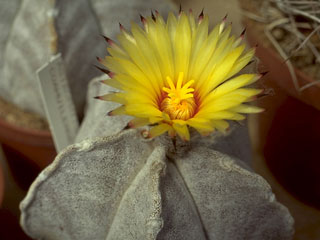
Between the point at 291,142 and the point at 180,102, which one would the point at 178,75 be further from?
the point at 291,142

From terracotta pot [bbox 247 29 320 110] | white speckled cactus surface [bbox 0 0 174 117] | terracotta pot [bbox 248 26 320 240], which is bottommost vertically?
terracotta pot [bbox 248 26 320 240]

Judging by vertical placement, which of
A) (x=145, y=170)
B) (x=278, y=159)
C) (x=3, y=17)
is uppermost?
(x=3, y=17)

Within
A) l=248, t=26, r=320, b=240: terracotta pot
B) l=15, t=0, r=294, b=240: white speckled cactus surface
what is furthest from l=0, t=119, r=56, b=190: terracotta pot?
l=248, t=26, r=320, b=240: terracotta pot

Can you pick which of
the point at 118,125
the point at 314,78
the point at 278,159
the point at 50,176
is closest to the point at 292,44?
the point at 314,78

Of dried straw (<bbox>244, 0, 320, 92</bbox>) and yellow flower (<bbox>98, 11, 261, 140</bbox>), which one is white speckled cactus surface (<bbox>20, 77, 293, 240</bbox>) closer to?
yellow flower (<bbox>98, 11, 261, 140</bbox>)

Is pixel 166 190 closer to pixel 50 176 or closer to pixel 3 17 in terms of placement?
pixel 50 176

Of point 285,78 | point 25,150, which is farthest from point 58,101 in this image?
point 285,78

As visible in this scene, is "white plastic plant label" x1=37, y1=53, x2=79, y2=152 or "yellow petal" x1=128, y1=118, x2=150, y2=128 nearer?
"yellow petal" x1=128, y1=118, x2=150, y2=128
